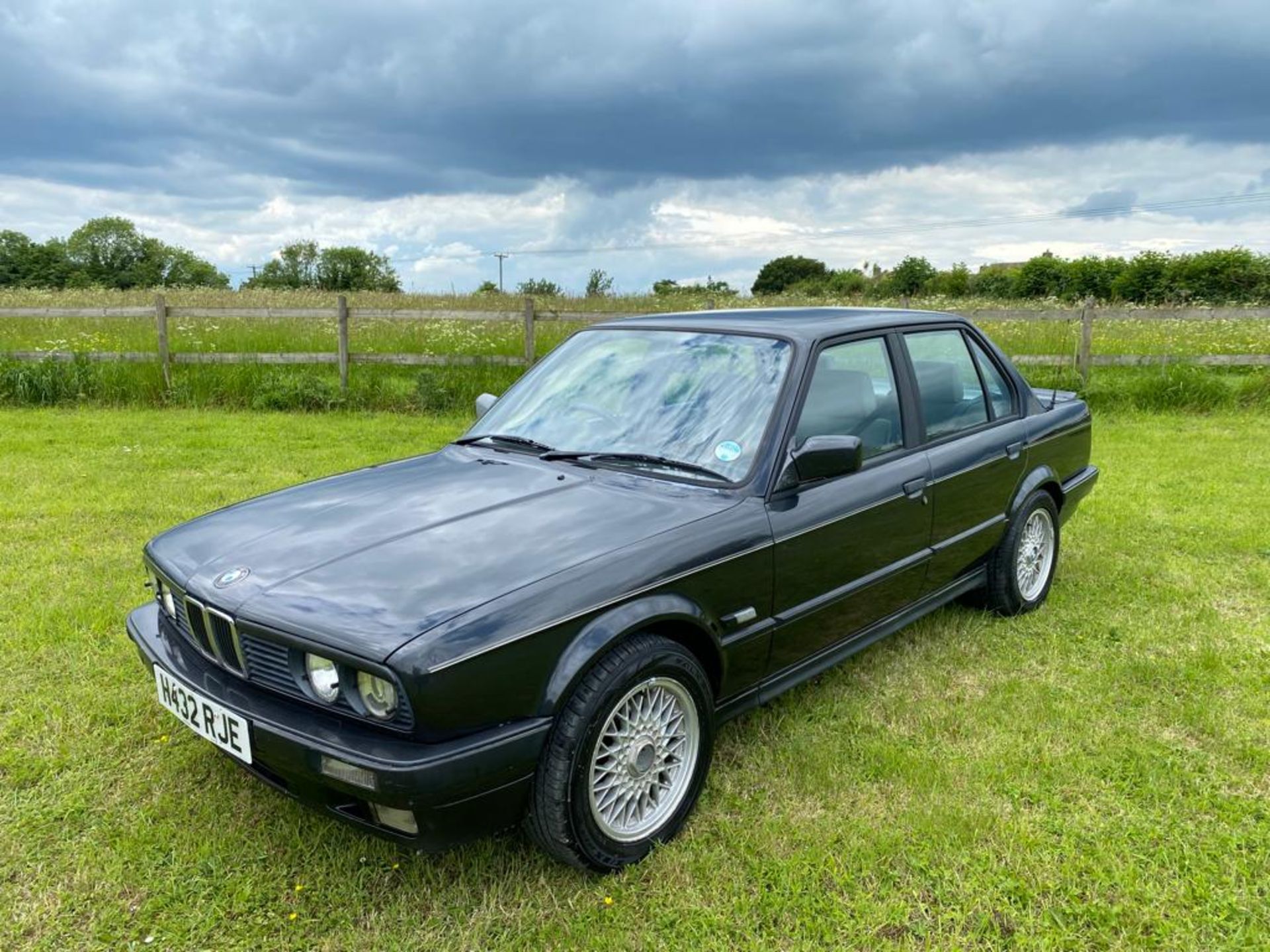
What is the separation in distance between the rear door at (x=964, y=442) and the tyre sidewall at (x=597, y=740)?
146 cm

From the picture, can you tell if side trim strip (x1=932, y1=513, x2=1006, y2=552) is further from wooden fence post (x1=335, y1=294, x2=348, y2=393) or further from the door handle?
wooden fence post (x1=335, y1=294, x2=348, y2=393)

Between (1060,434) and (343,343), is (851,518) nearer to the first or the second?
(1060,434)

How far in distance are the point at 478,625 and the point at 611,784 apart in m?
0.71

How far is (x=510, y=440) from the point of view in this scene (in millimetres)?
3328

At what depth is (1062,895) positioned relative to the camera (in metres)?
2.37

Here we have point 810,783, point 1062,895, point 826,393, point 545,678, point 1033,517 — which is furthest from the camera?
point 1033,517

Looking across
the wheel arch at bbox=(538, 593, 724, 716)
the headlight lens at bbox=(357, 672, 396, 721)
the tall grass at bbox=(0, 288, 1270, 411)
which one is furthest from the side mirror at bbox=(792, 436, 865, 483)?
the tall grass at bbox=(0, 288, 1270, 411)

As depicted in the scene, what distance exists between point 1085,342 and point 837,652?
902 centimetres

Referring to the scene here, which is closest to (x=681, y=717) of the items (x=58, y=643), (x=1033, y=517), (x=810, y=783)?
(x=810, y=783)

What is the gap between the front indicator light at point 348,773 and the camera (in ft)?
6.54

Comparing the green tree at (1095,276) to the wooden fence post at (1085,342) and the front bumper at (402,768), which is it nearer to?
the wooden fence post at (1085,342)

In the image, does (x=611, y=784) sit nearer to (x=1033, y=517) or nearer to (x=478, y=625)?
(x=478, y=625)

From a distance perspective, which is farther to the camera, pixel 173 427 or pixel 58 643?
pixel 173 427

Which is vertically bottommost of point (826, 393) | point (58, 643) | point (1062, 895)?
point (1062, 895)
